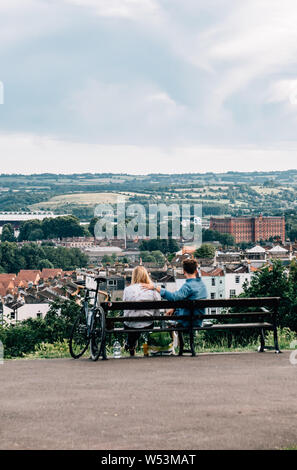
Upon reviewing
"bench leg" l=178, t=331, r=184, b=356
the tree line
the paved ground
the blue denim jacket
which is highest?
the blue denim jacket

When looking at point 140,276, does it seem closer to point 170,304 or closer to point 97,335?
point 170,304

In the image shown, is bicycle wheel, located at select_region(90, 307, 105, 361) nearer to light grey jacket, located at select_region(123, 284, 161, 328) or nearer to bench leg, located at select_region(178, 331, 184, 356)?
light grey jacket, located at select_region(123, 284, 161, 328)

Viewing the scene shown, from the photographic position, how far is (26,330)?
36.9m

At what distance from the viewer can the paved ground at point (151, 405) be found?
15.8 ft

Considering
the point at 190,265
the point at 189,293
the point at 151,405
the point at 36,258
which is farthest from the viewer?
the point at 36,258

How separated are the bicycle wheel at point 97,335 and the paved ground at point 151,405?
263mm

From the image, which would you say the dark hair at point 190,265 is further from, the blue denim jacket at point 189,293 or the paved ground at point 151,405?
the paved ground at point 151,405

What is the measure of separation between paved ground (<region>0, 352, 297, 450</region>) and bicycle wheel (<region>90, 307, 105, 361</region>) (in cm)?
26

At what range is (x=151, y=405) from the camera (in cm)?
583

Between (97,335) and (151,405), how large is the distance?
300cm

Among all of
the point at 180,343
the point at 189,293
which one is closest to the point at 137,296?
the point at 189,293

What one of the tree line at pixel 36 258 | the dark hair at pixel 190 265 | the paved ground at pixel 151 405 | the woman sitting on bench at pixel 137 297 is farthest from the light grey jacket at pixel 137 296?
the tree line at pixel 36 258

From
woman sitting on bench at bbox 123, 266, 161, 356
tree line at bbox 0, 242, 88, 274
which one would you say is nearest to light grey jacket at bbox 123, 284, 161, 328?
woman sitting on bench at bbox 123, 266, 161, 356

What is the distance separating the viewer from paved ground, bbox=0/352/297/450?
15.8ft
